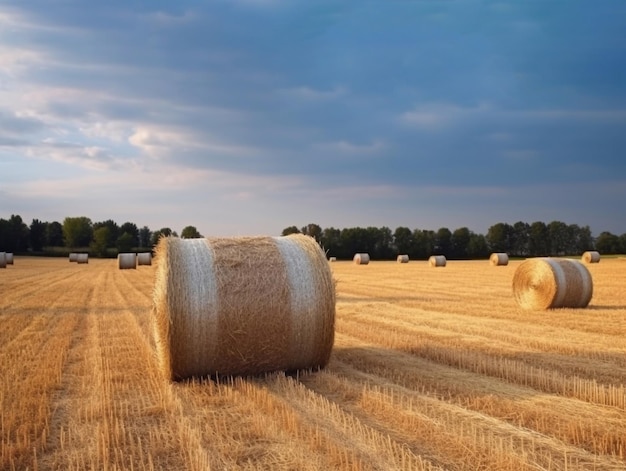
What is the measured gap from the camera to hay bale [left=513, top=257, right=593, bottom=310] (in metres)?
14.4

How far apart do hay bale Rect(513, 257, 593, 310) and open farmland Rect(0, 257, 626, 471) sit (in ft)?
10.8

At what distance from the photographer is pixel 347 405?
6.09 metres

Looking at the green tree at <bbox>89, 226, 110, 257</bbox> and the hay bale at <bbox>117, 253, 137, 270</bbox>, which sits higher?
the green tree at <bbox>89, 226, 110, 257</bbox>

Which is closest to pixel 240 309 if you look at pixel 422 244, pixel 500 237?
pixel 422 244

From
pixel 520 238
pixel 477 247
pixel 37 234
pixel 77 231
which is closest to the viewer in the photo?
pixel 477 247

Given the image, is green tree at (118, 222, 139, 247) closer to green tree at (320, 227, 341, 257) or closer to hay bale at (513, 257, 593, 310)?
green tree at (320, 227, 341, 257)

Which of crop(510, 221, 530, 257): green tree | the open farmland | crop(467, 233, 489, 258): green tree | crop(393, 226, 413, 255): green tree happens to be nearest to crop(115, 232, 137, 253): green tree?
crop(393, 226, 413, 255): green tree

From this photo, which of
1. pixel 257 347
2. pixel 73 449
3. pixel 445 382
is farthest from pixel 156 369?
pixel 445 382

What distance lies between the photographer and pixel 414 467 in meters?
4.38

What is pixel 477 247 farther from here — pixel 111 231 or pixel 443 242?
pixel 111 231

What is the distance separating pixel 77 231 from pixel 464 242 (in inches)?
2297

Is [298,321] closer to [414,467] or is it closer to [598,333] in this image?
[414,467]

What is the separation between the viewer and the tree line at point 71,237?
3191 inches

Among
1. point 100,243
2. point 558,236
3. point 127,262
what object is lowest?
point 127,262
